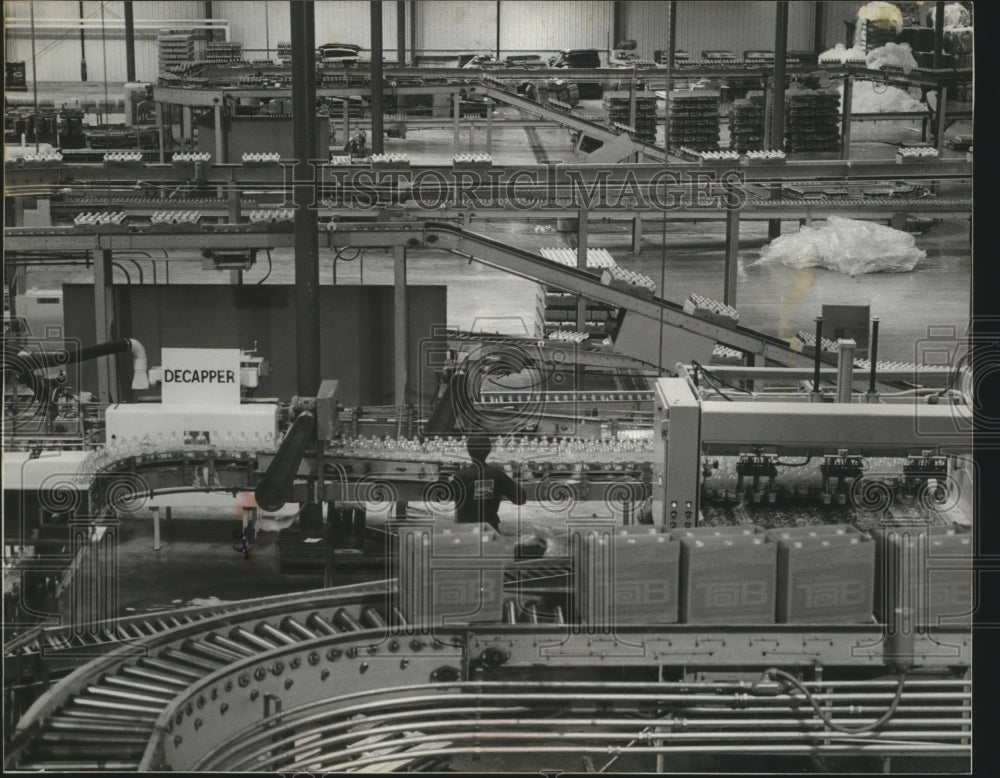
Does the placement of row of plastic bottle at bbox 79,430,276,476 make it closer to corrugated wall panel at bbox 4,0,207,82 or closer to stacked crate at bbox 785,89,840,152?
stacked crate at bbox 785,89,840,152

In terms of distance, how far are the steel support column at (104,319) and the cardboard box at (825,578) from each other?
713 cm

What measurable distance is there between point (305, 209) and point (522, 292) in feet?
21.3

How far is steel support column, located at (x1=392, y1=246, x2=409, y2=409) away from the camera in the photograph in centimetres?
1148

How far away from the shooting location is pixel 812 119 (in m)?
20.4

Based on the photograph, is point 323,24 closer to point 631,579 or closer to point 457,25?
point 457,25

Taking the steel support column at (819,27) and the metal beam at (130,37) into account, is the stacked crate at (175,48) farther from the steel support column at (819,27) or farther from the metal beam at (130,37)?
the steel support column at (819,27)

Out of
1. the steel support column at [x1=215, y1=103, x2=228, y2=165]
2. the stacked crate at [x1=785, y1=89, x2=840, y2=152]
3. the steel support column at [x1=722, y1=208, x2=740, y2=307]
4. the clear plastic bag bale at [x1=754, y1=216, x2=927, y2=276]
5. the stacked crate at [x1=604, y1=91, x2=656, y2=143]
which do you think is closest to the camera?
the steel support column at [x1=722, y1=208, x2=740, y2=307]

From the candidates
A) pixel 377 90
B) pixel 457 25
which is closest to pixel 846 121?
pixel 377 90

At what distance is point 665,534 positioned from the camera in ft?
17.9

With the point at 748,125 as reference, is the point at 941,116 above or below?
above

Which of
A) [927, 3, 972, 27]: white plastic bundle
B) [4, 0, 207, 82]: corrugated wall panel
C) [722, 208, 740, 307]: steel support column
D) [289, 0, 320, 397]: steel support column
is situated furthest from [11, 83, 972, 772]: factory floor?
[4, 0, 207, 82]: corrugated wall panel

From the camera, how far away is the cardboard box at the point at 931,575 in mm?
5449

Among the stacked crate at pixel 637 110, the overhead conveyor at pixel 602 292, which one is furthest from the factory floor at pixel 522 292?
the stacked crate at pixel 637 110

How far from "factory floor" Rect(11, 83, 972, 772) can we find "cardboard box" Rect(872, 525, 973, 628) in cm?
431
